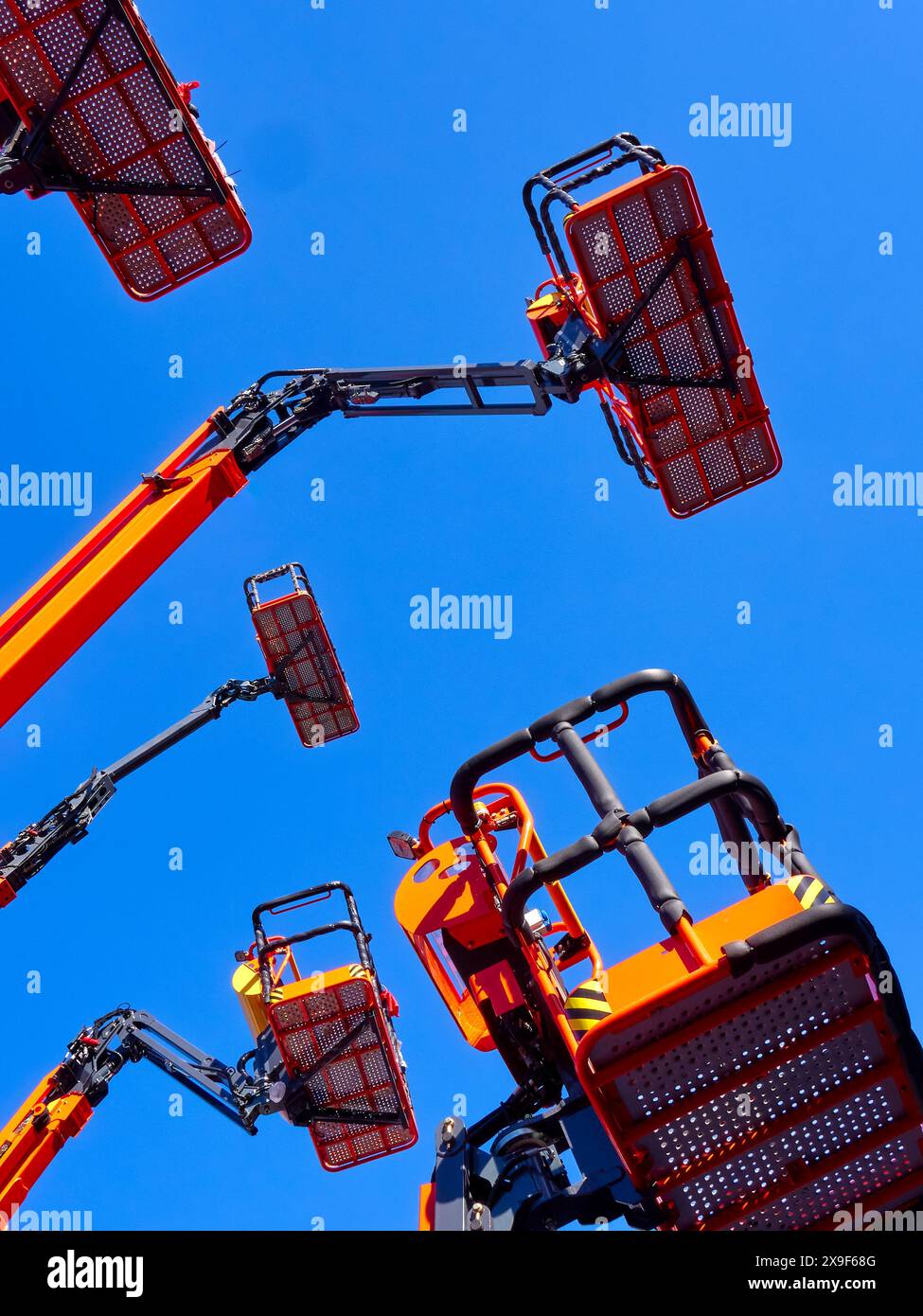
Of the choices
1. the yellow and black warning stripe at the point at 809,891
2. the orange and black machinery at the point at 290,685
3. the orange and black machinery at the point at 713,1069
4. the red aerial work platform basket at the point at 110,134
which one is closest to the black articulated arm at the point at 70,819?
the orange and black machinery at the point at 290,685

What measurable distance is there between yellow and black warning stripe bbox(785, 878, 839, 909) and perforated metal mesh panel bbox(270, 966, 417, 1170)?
6.84 metres

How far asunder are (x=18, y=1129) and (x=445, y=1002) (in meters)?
6.65

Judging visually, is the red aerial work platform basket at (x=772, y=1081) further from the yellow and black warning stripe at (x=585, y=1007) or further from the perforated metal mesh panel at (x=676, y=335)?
the perforated metal mesh panel at (x=676, y=335)

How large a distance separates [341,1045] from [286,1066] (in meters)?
0.74

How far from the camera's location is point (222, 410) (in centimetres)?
875

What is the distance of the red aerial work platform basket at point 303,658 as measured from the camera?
14.2 meters

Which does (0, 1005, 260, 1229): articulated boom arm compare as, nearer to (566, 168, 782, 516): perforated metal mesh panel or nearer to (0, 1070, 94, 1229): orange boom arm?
(0, 1070, 94, 1229): orange boom arm

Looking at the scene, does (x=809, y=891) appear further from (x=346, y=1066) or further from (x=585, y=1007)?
(x=346, y=1066)

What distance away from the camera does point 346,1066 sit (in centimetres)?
1205

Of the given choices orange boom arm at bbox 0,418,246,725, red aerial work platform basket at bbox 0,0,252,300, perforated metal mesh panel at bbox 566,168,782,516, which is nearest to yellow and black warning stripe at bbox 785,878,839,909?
orange boom arm at bbox 0,418,246,725

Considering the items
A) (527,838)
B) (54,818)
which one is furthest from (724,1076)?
(54,818)

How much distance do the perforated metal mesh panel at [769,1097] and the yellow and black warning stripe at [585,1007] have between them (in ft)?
1.32

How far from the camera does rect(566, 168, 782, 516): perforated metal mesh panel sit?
8055 mm
